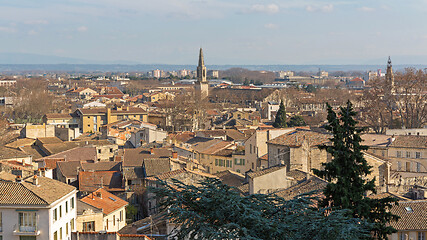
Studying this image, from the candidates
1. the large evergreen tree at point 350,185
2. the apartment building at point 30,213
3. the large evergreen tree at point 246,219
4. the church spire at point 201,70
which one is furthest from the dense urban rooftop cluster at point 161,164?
the church spire at point 201,70

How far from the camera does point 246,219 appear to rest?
10.6 m

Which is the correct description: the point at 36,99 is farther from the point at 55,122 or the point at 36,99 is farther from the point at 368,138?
the point at 368,138

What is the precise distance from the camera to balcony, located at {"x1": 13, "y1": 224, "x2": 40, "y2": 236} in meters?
17.8

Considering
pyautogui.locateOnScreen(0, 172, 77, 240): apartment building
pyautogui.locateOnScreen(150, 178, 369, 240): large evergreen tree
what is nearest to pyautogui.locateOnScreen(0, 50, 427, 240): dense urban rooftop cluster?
pyautogui.locateOnScreen(0, 172, 77, 240): apartment building

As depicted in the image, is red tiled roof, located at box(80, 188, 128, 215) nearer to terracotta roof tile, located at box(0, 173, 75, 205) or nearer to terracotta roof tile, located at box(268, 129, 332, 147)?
terracotta roof tile, located at box(0, 173, 75, 205)

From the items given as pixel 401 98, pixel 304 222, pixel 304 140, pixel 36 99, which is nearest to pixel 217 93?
pixel 36 99

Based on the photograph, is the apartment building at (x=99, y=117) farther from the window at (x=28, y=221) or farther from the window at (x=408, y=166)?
the window at (x=28, y=221)

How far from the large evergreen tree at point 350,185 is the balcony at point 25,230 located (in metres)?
8.11

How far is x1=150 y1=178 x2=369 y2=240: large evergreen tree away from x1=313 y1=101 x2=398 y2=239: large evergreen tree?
259 centimetres

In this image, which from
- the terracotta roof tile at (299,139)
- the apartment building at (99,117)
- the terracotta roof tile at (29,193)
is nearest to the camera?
the terracotta roof tile at (29,193)

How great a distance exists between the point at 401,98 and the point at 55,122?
3245cm

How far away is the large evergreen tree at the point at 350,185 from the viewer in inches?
559

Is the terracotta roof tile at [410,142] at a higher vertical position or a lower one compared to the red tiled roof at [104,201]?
higher

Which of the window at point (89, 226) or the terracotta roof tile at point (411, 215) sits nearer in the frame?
the terracotta roof tile at point (411, 215)
